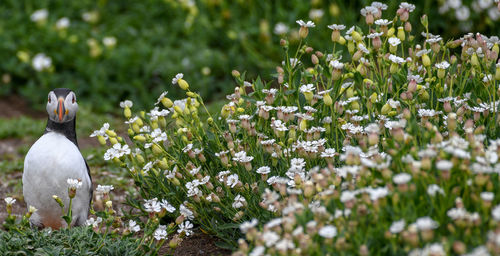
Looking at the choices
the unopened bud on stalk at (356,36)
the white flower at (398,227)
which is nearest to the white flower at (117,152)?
the unopened bud on stalk at (356,36)

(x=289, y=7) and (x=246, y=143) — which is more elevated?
(x=246, y=143)

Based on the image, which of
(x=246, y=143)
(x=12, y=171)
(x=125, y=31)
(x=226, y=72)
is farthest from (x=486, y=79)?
(x=125, y=31)

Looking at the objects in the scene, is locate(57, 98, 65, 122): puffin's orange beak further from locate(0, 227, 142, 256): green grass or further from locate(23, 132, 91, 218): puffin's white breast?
locate(0, 227, 142, 256): green grass

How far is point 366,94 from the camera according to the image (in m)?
3.46

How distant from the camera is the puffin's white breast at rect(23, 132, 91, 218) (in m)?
3.34

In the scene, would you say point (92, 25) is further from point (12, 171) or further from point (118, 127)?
point (12, 171)

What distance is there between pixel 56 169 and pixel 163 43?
448 centimetres

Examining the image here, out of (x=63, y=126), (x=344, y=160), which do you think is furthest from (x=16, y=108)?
(x=344, y=160)

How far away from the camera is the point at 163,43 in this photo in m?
7.67

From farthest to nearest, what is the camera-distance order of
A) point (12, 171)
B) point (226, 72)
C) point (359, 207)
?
point (226, 72) → point (12, 171) → point (359, 207)

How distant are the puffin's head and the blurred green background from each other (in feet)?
11.1

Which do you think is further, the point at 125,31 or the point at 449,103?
the point at 125,31

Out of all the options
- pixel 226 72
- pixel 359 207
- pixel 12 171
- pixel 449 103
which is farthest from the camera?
pixel 226 72

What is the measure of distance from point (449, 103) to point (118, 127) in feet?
12.3
